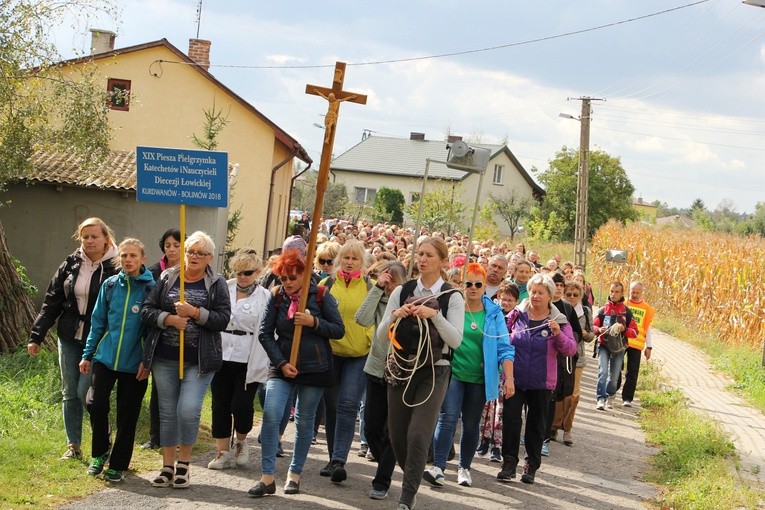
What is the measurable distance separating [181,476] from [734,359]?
17636 mm

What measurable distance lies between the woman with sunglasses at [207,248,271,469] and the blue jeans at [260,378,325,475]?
0.84 m

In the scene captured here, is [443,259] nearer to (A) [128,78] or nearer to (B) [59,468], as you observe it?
(B) [59,468]

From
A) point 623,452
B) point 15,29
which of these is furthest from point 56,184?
point 623,452

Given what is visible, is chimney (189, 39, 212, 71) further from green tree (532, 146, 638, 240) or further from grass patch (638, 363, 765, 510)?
green tree (532, 146, 638, 240)

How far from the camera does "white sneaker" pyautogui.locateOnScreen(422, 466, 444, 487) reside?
8.57 m

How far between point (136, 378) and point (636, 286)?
953cm

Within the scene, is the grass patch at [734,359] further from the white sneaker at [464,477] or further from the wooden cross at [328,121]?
the wooden cross at [328,121]

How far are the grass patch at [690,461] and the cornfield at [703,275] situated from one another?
1138 cm

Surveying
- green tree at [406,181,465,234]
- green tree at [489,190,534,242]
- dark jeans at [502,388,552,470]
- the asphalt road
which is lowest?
the asphalt road

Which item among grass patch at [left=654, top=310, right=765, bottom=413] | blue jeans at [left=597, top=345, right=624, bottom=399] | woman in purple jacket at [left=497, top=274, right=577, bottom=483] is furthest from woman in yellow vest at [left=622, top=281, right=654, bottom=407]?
woman in purple jacket at [left=497, top=274, right=577, bottom=483]

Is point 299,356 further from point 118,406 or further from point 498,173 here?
point 498,173

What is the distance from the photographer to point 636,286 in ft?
50.2

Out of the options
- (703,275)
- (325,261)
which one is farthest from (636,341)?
(703,275)

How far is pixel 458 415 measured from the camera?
870 cm
